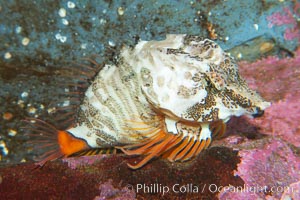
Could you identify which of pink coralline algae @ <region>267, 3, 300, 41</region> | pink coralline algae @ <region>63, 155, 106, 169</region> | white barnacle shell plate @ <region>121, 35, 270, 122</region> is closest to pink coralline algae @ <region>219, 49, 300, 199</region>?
pink coralline algae @ <region>267, 3, 300, 41</region>

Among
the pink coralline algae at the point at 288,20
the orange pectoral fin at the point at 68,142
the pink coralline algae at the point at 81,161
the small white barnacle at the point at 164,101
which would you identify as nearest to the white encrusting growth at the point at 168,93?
the small white barnacle at the point at 164,101

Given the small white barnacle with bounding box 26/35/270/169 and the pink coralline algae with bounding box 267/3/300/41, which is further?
the pink coralline algae with bounding box 267/3/300/41

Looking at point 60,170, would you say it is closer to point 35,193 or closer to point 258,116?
point 35,193

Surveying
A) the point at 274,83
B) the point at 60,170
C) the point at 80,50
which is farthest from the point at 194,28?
the point at 60,170

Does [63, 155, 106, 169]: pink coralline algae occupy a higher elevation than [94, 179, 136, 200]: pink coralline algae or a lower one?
higher

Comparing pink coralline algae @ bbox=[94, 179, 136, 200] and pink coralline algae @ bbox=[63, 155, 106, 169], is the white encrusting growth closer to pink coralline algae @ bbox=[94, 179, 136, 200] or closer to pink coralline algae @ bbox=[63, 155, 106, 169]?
pink coralline algae @ bbox=[63, 155, 106, 169]

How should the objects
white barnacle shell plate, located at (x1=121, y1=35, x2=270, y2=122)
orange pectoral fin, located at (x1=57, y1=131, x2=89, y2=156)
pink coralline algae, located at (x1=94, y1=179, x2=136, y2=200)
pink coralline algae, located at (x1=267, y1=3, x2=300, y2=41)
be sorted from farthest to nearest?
pink coralline algae, located at (x1=267, y1=3, x2=300, y2=41) < orange pectoral fin, located at (x1=57, y1=131, x2=89, y2=156) < white barnacle shell plate, located at (x1=121, y1=35, x2=270, y2=122) < pink coralline algae, located at (x1=94, y1=179, x2=136, y2=200)

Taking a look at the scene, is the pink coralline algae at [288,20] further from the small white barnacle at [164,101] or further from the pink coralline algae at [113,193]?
the pink coralline algae at [113,193]

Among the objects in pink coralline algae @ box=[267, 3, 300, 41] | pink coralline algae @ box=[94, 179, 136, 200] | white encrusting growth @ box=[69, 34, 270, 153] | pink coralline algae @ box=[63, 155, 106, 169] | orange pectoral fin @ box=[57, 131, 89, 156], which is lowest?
pink coralline algae @ box=[94, 179, 136, 200]
